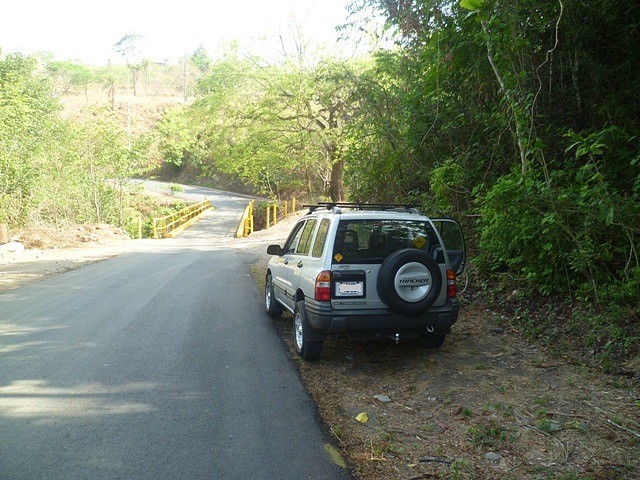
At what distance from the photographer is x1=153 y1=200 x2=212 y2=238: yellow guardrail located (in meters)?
29.8

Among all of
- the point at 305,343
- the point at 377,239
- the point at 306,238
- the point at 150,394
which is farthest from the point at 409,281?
the point at 150,394

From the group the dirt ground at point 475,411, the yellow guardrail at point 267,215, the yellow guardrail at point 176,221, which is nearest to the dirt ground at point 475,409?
the dirt ground at point 475,411

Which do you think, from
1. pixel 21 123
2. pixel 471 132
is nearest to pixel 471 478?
pixel 471 132

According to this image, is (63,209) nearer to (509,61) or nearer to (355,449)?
(509,61)

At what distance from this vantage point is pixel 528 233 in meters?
6.84


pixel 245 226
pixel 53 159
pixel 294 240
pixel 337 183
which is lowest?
pixel 245 226

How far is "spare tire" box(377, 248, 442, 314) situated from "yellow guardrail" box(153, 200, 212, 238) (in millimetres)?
25470

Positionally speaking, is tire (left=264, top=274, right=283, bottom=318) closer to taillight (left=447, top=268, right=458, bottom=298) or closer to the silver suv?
the silver suv

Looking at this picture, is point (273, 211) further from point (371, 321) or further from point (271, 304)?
point (371, 321)

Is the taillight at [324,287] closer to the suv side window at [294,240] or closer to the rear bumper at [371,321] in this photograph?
the rear bumper at [371,321]

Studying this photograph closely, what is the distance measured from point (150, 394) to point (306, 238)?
9.47 ft

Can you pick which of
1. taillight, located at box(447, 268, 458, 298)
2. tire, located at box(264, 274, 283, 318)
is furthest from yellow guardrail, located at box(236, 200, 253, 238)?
taillight, located at box(447, 268, 458, 298)

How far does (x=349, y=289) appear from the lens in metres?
5.57

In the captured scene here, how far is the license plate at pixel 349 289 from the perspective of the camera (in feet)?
18.2
